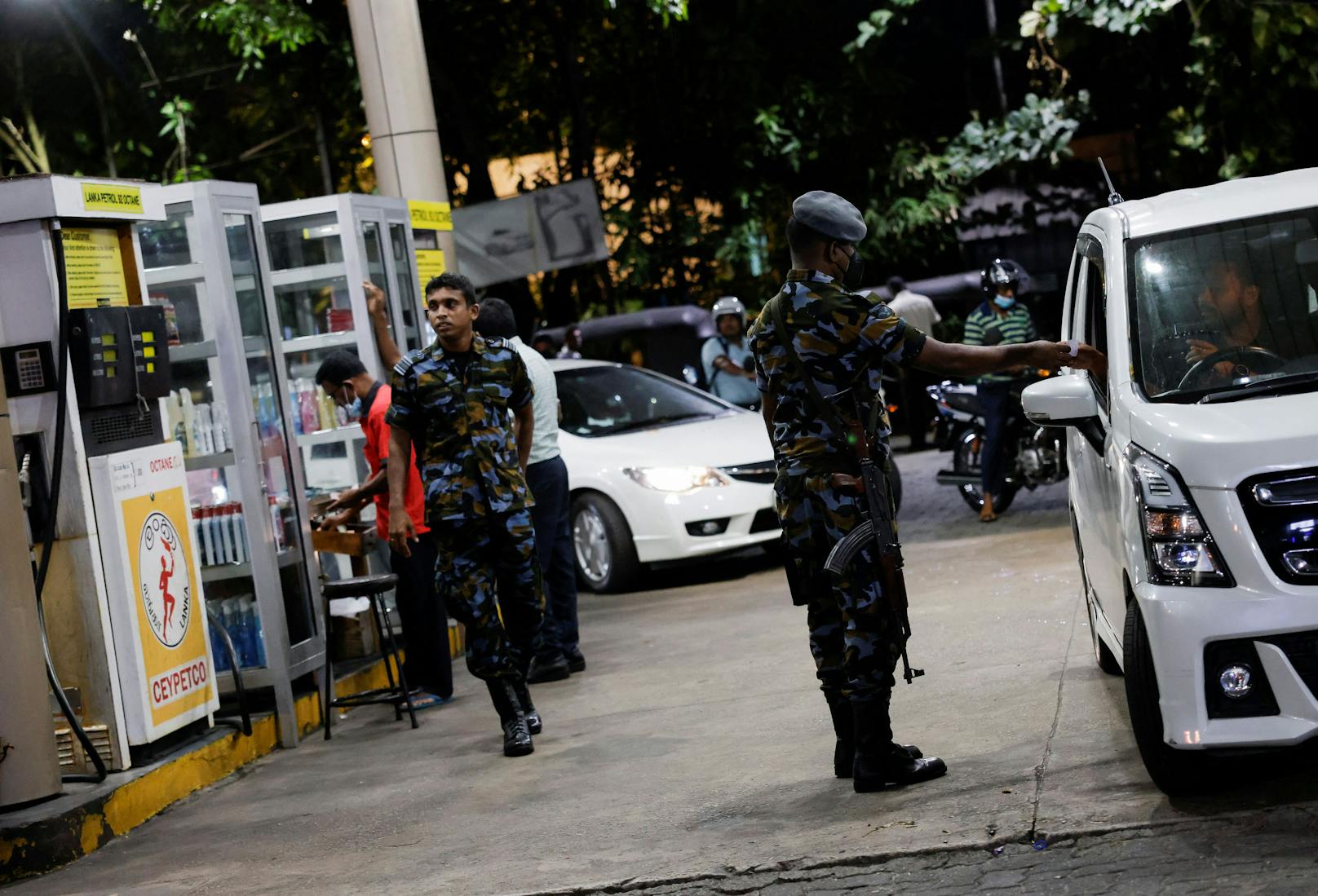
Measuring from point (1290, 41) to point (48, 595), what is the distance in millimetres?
10203

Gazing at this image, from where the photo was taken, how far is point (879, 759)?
19.0 feet

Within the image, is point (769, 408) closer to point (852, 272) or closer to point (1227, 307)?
point (852, 272)

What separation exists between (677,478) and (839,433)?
20.5ft

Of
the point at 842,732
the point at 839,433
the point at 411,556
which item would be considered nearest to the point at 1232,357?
the point at 839,433

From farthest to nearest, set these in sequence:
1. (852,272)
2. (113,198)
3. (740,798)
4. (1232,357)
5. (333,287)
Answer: (333,287), (113,198), (740,798), (852,272), (1232,357)

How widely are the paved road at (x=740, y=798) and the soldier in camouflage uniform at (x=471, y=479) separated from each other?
547 mm

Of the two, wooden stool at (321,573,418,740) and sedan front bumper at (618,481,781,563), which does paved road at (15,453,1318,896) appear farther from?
sedan front bumper at (618,481,781,563)

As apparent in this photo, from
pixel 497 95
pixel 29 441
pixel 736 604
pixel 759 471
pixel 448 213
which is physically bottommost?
pixel 736 604

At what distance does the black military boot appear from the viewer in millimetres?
6023

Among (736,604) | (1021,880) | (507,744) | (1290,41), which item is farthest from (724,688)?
(1290,41)

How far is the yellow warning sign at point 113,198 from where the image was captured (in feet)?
24.5

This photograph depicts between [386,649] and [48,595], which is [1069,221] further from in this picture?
[48,595]

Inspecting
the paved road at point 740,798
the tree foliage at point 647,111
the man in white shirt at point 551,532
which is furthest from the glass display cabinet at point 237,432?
the tree foliage at point 647,111

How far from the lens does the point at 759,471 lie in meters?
12.0
